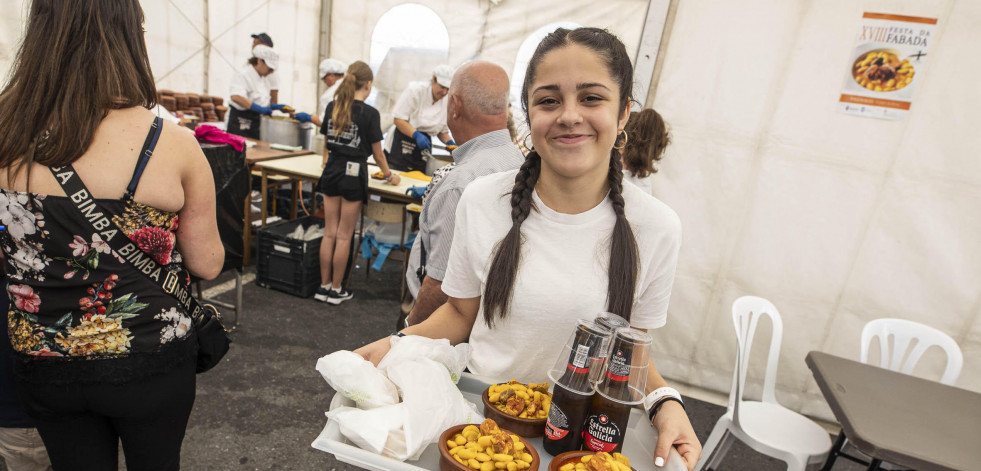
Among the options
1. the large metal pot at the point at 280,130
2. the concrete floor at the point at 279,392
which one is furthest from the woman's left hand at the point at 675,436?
the large metal pot at the point at 280,130

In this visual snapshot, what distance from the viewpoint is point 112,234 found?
1237mm

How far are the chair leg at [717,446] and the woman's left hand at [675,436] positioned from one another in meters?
1.75

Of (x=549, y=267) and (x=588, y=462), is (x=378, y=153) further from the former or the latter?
(x=588, y=462)

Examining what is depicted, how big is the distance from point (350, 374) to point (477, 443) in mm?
289

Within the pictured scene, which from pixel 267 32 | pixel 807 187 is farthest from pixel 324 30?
pixel 807 187

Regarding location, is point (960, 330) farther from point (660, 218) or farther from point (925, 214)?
point (660, 218)

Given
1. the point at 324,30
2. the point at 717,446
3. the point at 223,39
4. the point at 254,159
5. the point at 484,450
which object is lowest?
the point at 717,446

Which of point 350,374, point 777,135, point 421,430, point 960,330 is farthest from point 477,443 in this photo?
point 960,330

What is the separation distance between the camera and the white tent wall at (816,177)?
9.21 feet

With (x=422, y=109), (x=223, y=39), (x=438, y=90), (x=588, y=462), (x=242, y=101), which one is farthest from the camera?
(x=223, y=39)

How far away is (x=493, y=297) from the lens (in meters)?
1.23

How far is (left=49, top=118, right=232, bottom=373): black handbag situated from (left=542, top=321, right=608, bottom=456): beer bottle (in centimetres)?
113

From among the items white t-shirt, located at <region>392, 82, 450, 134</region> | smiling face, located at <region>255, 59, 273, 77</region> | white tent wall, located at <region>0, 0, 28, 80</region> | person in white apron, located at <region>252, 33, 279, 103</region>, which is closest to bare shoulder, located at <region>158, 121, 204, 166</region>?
white t-shirt, located at <region>392, 82, 450, 134</region>

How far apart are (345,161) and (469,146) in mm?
2074
